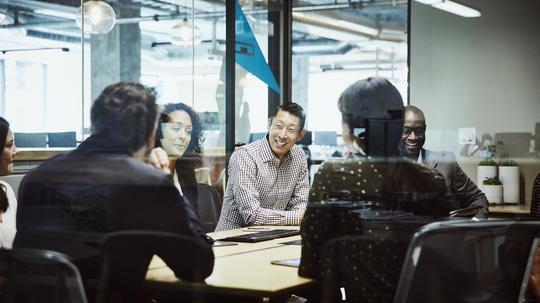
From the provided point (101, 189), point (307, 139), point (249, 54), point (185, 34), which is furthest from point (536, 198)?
point (249, 54)

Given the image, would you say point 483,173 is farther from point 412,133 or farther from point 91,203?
point 91,203

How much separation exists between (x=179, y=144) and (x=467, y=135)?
3.91 feet

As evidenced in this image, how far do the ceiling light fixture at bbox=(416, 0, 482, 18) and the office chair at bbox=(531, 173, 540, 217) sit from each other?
0.71 meters

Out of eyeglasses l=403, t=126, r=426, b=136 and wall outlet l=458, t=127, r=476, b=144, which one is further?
wall outlet l=458, t=127, r=476, b=144

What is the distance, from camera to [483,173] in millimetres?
3025

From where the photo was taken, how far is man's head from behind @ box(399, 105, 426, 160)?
8.30ft

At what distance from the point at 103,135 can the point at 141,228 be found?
33 centimetres

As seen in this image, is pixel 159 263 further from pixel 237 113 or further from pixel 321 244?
pixel 237 113

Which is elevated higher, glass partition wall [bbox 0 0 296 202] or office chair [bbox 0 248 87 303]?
glass partition wall [bbox 0 0 296 202]

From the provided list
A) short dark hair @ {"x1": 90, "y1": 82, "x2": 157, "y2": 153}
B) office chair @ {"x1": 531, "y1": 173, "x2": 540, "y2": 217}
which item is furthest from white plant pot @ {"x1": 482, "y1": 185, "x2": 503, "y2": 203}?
short dark hair @ {"x1": 90, "y1": 82, "x2": 157, "y2": 153}

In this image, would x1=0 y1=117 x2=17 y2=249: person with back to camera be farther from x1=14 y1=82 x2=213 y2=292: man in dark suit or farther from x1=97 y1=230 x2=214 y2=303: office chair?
x1=97 y1=230 x2=214 y2=303: office chair

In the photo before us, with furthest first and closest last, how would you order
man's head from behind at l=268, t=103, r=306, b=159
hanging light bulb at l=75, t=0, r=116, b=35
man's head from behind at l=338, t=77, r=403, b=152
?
man's head from behind at l=268, t=103, r=306, b=159 → hanging light bulb at l=75, t=0, r=116, b=35 → man's head from behind at l=338, t=77, r=403, b=152

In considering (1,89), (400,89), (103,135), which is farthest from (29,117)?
(400,89)

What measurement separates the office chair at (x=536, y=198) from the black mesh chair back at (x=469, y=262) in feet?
0.50
